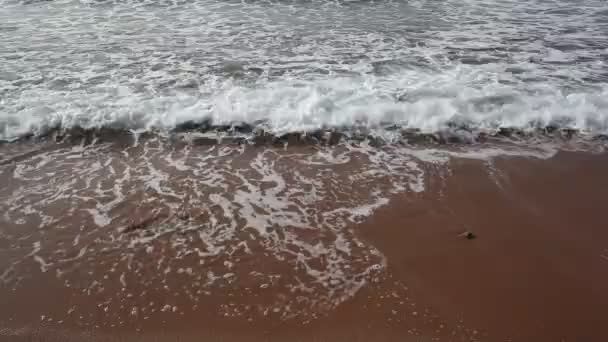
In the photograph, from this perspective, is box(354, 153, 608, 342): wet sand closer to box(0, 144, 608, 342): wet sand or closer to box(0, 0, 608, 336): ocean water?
box(0, 144, 608, 342): wet sand

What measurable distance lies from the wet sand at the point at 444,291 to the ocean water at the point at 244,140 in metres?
0.05

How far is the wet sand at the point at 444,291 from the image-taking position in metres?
2.41

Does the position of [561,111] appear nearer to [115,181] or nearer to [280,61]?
[280,61]

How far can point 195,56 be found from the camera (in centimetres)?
706

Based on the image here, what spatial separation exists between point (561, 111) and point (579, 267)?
269 cm

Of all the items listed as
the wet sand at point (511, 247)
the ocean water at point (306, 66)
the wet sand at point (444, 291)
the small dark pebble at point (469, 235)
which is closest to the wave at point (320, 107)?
the ocean water at point (306, 66)

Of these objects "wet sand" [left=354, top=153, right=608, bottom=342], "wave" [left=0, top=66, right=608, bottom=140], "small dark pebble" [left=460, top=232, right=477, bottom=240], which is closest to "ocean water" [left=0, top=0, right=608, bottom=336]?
"wave" [left=0, top=66, right=608, bottom=140]

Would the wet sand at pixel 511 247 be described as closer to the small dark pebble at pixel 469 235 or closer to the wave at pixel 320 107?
the small dark pebble at pixel 469 235

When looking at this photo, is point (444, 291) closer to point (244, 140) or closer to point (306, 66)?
point (244, 140)

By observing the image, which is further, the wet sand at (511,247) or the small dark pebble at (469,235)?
the small dark pebble at (469,235)

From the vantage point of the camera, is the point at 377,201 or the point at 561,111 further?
the point at 561,111

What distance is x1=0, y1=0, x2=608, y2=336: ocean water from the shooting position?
2.81 meters

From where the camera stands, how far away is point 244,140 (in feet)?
14.9

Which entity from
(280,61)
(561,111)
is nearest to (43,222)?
(280,61)
